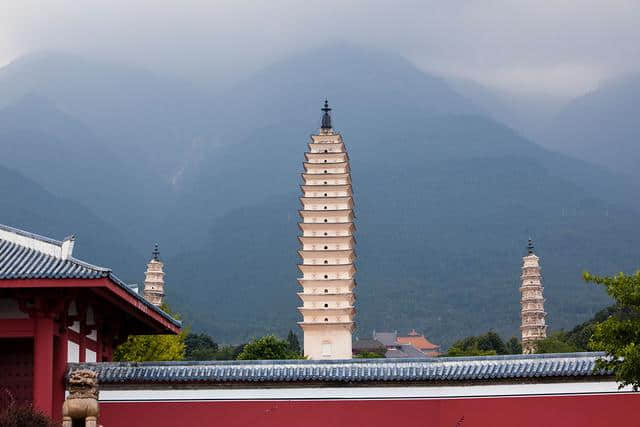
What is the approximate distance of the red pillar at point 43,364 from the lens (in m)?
17.1

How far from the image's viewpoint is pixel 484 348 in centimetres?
7569

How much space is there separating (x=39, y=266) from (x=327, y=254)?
43.4 metres

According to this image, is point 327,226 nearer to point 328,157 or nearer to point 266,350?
point 328,157

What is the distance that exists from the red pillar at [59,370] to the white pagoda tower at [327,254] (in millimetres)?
39665

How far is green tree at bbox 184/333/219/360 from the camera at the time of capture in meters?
81.6

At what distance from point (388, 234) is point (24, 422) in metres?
170

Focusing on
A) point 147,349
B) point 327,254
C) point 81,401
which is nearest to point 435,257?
point 327,254

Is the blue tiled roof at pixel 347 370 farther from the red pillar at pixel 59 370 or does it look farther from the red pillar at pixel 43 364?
the red pillar at pixel 43 364

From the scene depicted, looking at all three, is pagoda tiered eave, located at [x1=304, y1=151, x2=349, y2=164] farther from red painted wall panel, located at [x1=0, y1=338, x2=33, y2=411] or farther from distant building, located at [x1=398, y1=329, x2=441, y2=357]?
distant building, located at [x1=398, y1=329, x2=441, y2=357]

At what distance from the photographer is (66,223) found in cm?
17975

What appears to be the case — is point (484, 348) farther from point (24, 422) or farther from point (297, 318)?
point (297, 318)

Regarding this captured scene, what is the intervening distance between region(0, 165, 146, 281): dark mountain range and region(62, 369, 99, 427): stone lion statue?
512 ft

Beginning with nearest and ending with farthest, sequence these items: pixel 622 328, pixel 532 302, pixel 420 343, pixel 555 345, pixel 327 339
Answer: pixel 622 328, pixel 327 339, pixel 555 345, pixel 532 302, pixel 420 343

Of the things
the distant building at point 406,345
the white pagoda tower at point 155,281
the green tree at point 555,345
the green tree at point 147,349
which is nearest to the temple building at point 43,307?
the green tree at point 147,349
